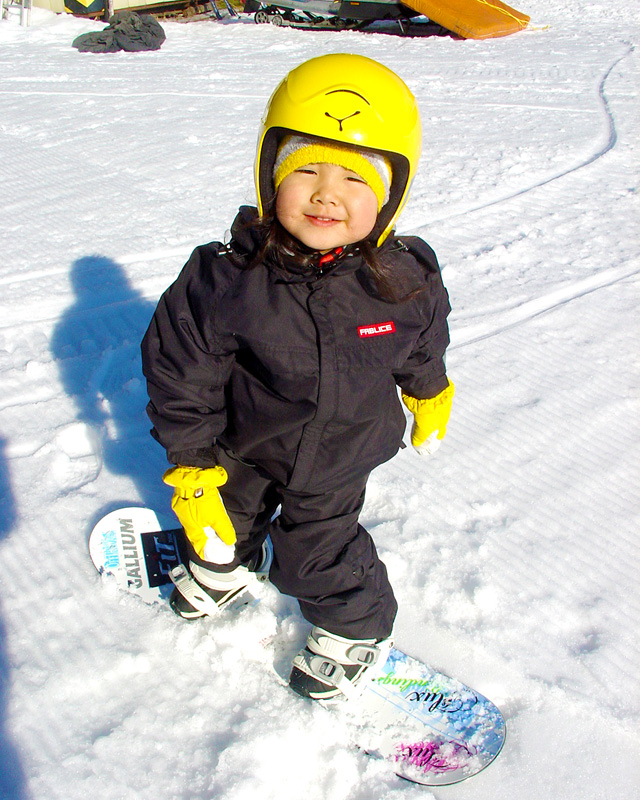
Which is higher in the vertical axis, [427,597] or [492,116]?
[492,116]

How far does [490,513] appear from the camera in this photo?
7.11ft

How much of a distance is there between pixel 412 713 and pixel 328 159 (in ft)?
4.45

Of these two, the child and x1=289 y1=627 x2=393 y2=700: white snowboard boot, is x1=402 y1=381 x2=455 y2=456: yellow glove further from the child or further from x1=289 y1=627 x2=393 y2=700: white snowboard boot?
x1=289 y1=627 x2=393 y2=700: white snowboard boot

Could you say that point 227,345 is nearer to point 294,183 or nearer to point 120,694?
point 294,183

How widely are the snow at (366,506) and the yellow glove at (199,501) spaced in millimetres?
344

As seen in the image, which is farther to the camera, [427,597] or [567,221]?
[567,221]

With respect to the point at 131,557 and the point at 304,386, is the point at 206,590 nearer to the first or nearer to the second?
the point at 131,557

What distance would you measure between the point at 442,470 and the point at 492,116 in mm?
5152

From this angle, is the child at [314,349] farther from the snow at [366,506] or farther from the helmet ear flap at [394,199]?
the snow at [366,506]

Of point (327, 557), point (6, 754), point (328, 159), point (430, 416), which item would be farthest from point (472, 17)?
point (6, 754)

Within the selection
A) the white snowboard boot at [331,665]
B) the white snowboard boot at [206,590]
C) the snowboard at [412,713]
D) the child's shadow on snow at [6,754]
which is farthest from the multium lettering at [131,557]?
the white snowboard boot at [331,665]

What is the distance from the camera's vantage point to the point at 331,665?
1.63 meters

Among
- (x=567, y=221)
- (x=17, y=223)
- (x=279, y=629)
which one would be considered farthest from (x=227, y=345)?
(x=567, y=221)

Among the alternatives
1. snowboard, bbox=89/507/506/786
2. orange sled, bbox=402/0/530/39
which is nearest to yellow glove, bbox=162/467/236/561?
snowboard, bbox=89/507/506/786
